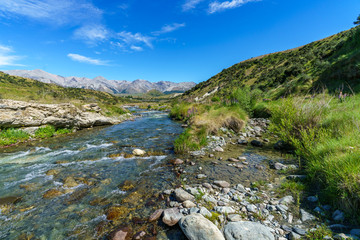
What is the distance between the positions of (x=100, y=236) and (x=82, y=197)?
7.14 feet

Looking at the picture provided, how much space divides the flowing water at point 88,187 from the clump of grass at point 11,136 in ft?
7.78

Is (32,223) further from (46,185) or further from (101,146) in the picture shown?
(101,146)

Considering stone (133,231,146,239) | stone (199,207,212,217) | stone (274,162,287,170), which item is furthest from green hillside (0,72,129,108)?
stone (274,162,287,170)

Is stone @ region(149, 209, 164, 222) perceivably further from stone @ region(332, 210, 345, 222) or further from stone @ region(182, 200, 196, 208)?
stone @ region(332, 210, 345, 222)

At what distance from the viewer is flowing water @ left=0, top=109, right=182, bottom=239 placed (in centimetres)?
383

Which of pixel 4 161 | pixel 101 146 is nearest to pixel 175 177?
pixel 101 146

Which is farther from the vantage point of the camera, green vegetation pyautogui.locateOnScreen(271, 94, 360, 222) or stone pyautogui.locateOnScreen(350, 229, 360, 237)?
green vegetation pyautogui.locateOnScreen(271, 94, 360, 222)

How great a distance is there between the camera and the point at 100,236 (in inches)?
136

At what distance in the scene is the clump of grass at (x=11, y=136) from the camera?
1071 centimetres

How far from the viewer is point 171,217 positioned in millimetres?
3760

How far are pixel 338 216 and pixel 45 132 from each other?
19.3m

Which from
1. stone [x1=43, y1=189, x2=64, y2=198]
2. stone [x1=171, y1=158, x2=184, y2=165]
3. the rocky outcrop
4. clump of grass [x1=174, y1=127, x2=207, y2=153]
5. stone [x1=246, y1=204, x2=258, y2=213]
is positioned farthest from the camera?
the rocky outcrop

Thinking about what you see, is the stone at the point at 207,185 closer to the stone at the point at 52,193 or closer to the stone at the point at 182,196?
the stone at the point at 182,196

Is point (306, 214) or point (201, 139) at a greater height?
point (201, 139)
